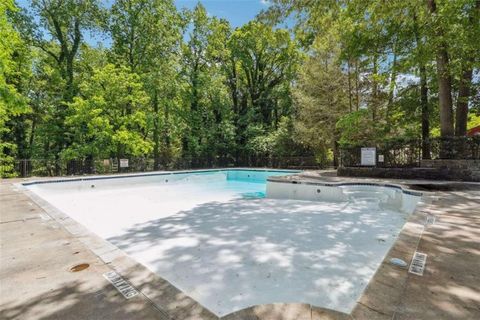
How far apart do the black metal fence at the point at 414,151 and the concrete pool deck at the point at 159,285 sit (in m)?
6.38

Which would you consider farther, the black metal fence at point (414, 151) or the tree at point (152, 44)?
the tree at point (152, 44)

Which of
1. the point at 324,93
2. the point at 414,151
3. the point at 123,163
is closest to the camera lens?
the point at 414,151

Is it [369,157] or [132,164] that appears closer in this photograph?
[369,157]

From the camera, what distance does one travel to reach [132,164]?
16094 millimetres

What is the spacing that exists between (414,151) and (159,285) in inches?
427

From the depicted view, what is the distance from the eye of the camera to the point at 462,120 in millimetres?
9414

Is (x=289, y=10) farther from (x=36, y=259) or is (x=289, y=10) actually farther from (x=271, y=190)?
(x=36, y=259)

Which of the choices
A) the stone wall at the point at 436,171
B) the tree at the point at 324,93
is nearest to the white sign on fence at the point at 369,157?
the stone wall at the point at 436,171

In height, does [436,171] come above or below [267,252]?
above

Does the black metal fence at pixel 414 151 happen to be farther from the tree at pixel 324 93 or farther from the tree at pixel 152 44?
the tree at pixel 152 44

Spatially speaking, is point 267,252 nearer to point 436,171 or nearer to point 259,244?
point 259,244

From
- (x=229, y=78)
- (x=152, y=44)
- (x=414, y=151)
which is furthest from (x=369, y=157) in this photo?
(x=229, y=78)

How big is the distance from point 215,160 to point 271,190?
12.1 meters

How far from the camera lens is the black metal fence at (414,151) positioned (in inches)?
328
